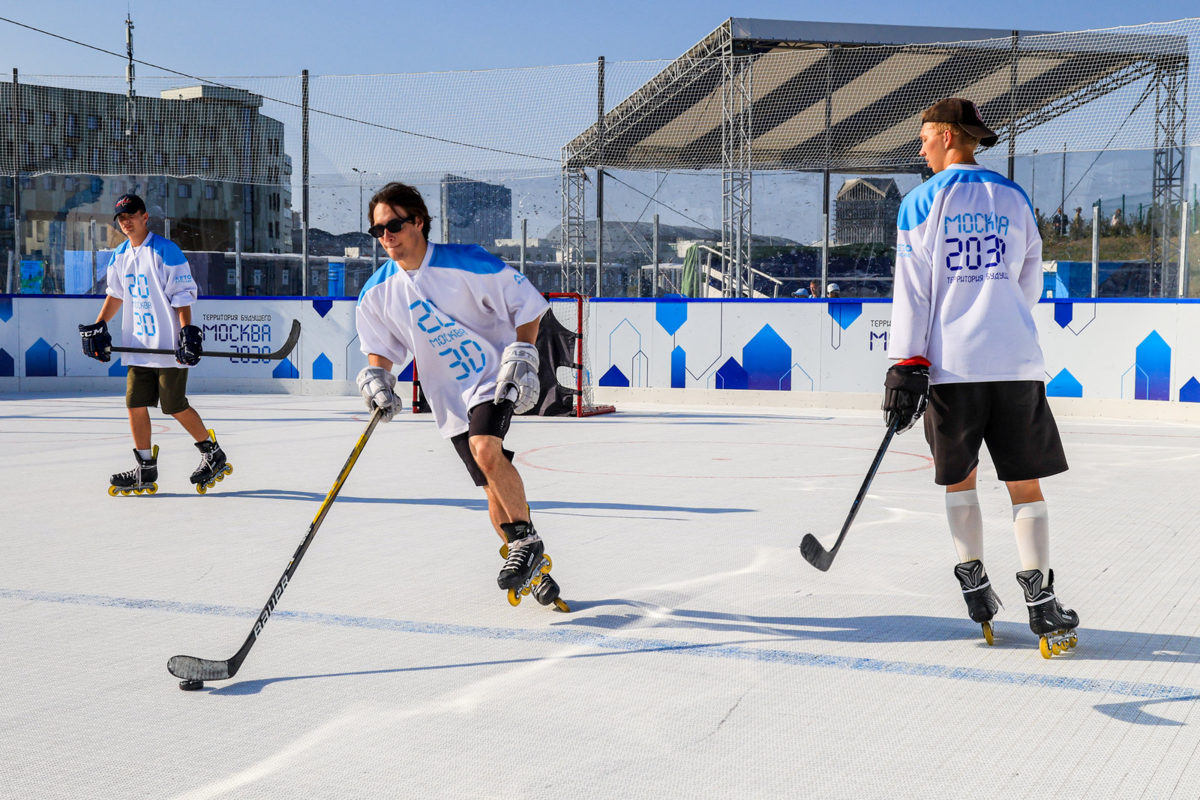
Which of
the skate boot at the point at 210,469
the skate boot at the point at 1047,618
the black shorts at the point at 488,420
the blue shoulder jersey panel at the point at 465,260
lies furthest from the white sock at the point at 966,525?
the skate boot at the point at 210,469

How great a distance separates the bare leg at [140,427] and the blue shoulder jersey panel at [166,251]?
32.3 inches

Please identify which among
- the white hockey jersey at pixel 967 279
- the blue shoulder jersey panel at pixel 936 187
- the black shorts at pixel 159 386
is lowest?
the black shorts at pixel 159 386

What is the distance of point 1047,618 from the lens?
10.4ft

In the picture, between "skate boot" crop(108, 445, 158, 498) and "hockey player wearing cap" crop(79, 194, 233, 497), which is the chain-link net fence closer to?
"hockey player wearing cap" crop(79, 194, 233, 497)

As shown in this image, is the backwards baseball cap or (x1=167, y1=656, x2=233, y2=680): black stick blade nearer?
(x1=167, y1=656, x2=233, y2=680): black stick blade

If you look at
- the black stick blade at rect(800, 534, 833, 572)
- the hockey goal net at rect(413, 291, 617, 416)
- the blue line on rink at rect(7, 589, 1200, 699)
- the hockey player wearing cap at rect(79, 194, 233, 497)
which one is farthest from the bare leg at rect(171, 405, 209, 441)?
the hockey goal net at rect(413, 291, 617, 416)

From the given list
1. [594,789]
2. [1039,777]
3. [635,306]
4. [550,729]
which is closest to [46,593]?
[550,729]

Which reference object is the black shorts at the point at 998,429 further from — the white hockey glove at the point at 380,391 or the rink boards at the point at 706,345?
the rink boards at the point at 706,345

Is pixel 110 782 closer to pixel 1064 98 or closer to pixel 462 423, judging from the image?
pixel 462 423

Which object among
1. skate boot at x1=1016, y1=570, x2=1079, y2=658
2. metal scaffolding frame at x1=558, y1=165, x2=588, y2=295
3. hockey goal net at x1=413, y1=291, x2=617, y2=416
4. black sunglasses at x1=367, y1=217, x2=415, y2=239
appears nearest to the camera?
skate boot at x1=1016, y1=570, x2=1079, y2=658

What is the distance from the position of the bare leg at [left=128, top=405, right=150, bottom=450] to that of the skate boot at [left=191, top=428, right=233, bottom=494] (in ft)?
0.93

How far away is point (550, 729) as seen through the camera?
8.61 feet

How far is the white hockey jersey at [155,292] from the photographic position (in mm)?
6453

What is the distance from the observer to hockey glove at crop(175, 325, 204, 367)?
626cm
